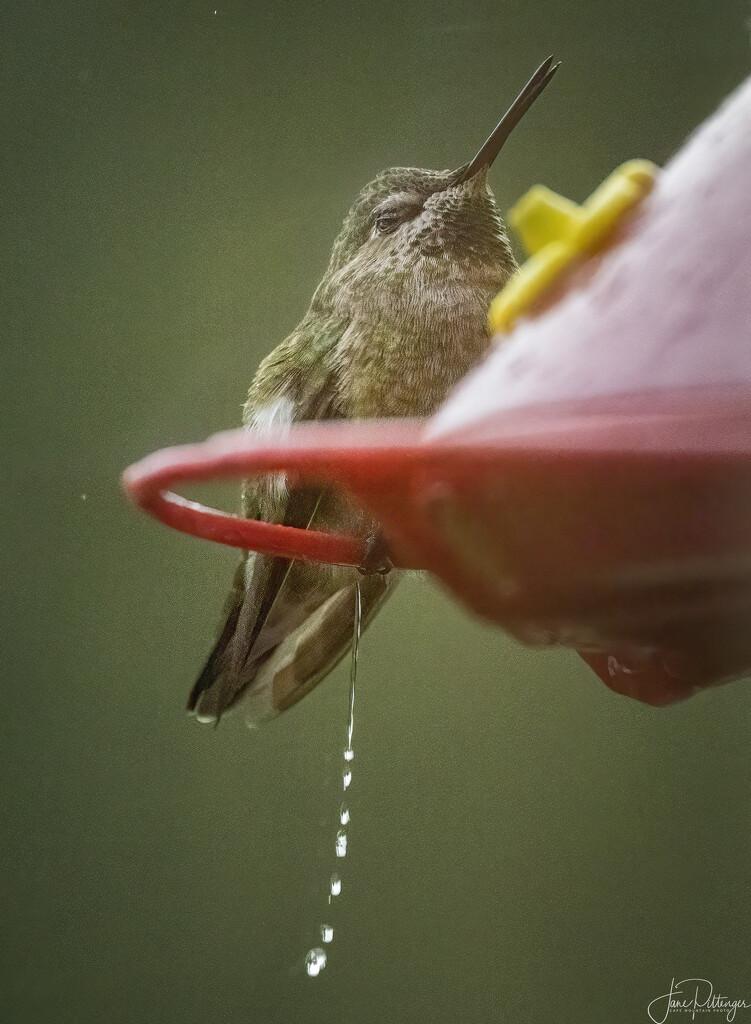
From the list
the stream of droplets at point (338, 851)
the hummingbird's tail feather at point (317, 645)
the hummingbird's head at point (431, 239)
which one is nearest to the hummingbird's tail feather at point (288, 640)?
the hummingbird's tail feather at point (317, 645)

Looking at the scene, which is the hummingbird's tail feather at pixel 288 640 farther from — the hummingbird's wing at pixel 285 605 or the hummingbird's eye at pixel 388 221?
the hummingbird's eye at pixel 388 221

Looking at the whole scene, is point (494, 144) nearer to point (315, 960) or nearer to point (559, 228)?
point (559, 228)

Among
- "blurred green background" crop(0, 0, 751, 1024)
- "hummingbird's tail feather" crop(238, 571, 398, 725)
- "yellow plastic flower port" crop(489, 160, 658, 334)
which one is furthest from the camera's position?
"blurred green background" crop(0, 0, 751, 1024)

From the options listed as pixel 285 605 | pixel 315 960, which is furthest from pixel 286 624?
pixel 315 960

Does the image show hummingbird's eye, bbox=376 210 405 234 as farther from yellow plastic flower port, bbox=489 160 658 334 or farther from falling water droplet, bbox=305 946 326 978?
falling water droplet, bbox=305 946 326 978

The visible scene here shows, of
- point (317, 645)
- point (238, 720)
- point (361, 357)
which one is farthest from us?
point (238, 720)

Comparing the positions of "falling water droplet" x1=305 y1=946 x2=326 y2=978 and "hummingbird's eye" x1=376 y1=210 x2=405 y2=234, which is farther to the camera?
"falling water droplet" x1=305 y1=946 x2=326 y2=978

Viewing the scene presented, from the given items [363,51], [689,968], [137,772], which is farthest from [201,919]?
[363,51]

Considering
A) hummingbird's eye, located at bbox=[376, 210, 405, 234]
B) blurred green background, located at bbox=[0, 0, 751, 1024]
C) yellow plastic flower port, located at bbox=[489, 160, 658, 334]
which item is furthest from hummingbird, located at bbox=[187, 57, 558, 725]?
yellow plastic flower port, located at bbox=[489, 160, 658, 334]
